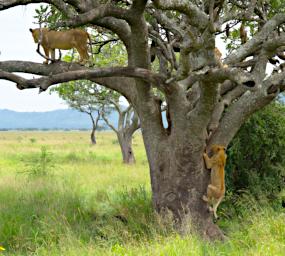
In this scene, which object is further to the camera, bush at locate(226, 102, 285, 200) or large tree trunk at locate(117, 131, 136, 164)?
large tree trunk at locate(117, 131, 136, 164)

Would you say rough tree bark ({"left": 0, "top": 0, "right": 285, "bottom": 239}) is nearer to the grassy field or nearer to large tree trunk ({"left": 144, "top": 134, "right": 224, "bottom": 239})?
large tree trunk ({"left": 144, "top": 134, "right": 224, "bottom": 239})

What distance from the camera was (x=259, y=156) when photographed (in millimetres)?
10375

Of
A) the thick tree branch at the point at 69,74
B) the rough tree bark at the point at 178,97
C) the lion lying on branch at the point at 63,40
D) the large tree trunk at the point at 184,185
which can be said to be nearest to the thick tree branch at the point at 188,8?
the rough tree bark at the point at 178,97

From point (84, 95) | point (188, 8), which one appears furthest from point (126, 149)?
point (188, 8)

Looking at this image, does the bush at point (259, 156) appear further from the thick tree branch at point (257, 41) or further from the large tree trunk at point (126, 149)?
the large tree trunk at point (126, 149)

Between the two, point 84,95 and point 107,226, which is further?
point 84,95

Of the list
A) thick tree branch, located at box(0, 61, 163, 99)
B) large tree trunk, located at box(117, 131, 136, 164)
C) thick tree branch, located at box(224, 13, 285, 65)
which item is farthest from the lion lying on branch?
large tree trunk, located at box(117, 131, 136, 164)

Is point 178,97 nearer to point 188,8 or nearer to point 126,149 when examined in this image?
point 188,8

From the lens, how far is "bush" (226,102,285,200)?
10.0m

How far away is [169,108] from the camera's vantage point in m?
8.41

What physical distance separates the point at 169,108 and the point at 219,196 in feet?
5.86

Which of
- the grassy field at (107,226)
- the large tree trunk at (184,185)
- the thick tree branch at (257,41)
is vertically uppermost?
the thick tree branch at (257,41)

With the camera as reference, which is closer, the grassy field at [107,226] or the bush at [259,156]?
the grassy field at [107,226]

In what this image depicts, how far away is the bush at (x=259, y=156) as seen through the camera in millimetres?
10047
